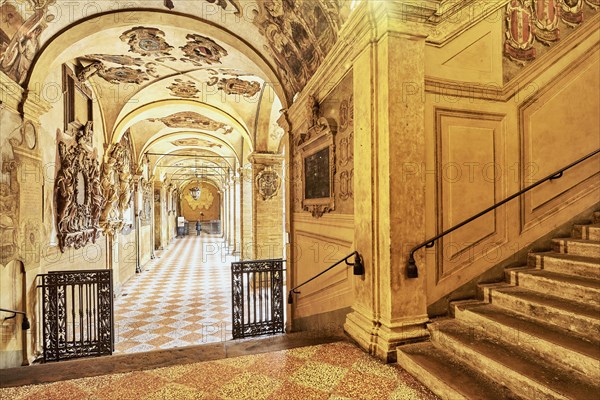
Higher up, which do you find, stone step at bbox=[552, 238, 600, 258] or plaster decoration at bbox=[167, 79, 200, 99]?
plaster decoration at bbox=[167, 79, 200, 99]

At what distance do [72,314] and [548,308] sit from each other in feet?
19.5

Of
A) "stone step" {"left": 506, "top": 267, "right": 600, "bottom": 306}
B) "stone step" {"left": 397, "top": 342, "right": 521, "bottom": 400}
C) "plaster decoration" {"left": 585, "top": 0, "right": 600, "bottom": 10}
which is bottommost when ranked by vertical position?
"stone step" {"left": 397, "top": 342, "right": 521, "bottom": 400}

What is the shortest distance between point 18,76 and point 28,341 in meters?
3.67

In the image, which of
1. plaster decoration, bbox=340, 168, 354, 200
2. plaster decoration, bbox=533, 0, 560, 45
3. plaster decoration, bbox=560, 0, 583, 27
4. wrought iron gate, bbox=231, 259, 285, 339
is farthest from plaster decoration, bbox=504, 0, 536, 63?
wrought iron gate, bbox=231, 259, 285, 339

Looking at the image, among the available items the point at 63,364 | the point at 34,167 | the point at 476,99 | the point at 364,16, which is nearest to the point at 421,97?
the point at 476,99

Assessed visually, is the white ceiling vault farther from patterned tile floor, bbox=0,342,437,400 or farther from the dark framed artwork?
patterned tile floor, bbox=0,342,437,400

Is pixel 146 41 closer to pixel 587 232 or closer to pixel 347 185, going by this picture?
pixel 347 185

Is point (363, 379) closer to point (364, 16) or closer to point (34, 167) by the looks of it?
point (364, 16)

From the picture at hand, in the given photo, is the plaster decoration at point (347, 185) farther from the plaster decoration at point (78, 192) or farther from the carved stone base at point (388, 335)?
the plaster decoration at point (78, 192)

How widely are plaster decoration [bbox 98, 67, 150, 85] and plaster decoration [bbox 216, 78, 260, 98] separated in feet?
5.52

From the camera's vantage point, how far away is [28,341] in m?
4.52

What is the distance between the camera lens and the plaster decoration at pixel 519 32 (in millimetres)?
3303

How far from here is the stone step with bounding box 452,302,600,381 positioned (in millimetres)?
1927

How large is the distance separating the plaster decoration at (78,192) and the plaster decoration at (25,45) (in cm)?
180
